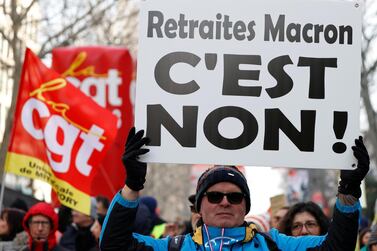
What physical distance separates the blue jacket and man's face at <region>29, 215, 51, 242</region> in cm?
303

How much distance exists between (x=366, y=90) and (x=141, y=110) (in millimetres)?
14922

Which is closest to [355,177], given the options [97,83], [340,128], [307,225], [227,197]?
[340,128]

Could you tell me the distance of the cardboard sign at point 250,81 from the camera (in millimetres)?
4457

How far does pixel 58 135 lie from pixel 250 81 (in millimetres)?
3671

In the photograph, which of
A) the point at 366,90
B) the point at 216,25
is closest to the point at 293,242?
the point at 216,25

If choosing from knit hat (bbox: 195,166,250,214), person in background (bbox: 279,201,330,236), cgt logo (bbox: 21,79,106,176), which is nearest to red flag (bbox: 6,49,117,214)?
cgt logo (bbox: 21,79,106,176)

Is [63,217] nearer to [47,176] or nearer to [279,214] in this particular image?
[47,176]

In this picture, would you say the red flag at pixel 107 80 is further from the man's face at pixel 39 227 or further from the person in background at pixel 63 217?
the man's face at pixel 39 227

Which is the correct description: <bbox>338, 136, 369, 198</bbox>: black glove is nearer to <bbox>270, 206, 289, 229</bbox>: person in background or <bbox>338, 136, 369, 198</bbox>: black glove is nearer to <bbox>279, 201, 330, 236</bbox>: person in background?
<bbox>279, 201, 330, 236</bbox>: person in background

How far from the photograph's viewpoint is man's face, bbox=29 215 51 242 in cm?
710

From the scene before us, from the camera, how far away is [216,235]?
4156 millimetres

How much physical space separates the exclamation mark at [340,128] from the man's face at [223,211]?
0.57 metres

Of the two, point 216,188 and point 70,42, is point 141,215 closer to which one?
point 216,188

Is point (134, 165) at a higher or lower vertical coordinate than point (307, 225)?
higher
